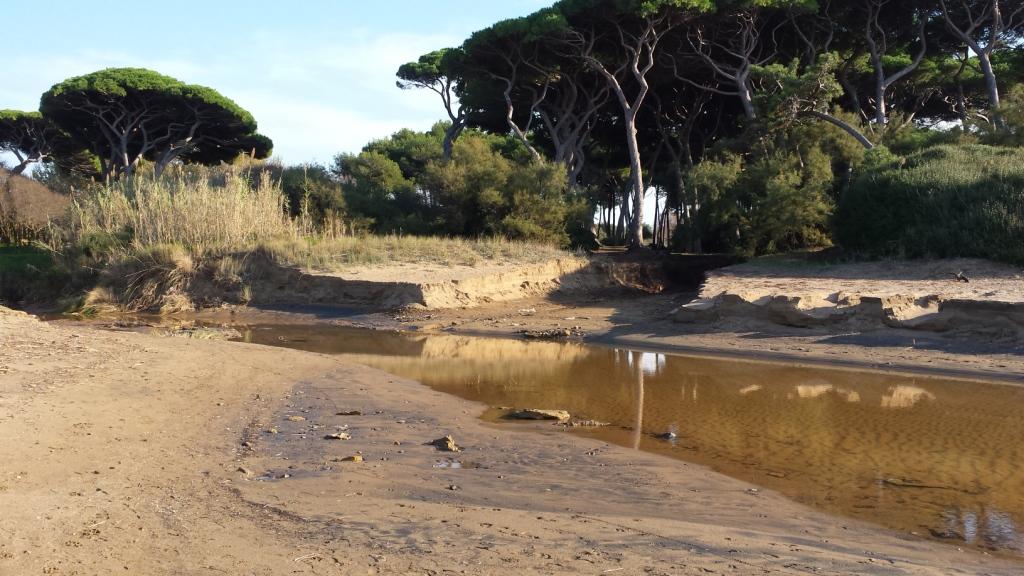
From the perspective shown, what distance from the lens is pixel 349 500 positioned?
189 inches

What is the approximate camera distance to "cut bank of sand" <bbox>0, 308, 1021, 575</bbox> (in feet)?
12.3

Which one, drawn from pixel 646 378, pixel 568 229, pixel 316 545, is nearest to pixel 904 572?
pixel 316 545

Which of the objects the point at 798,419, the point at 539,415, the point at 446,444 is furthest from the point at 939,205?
the point at 446,444

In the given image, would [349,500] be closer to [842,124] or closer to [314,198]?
[314,198]

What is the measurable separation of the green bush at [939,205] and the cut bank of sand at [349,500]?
40.0 ft

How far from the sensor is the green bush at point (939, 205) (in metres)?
15.2

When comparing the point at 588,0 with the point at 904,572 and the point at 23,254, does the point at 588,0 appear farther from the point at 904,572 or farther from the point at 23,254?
the point at 904,572

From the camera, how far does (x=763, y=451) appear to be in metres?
6.79

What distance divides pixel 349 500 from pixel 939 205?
15.8 metres

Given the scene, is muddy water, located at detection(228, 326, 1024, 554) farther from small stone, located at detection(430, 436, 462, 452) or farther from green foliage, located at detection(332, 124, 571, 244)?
green foliage, located at detection(332, 124, 571, 244)

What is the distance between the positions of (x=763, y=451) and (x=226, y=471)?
4.38m

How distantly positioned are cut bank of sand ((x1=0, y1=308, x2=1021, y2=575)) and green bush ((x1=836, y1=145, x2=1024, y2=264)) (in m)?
12.2

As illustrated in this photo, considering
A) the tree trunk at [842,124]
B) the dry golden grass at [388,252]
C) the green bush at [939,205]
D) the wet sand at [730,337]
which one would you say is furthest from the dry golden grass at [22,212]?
the green bush at [939,205]

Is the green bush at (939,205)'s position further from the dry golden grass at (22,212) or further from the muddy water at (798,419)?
the dry golden grass at (22,212)
